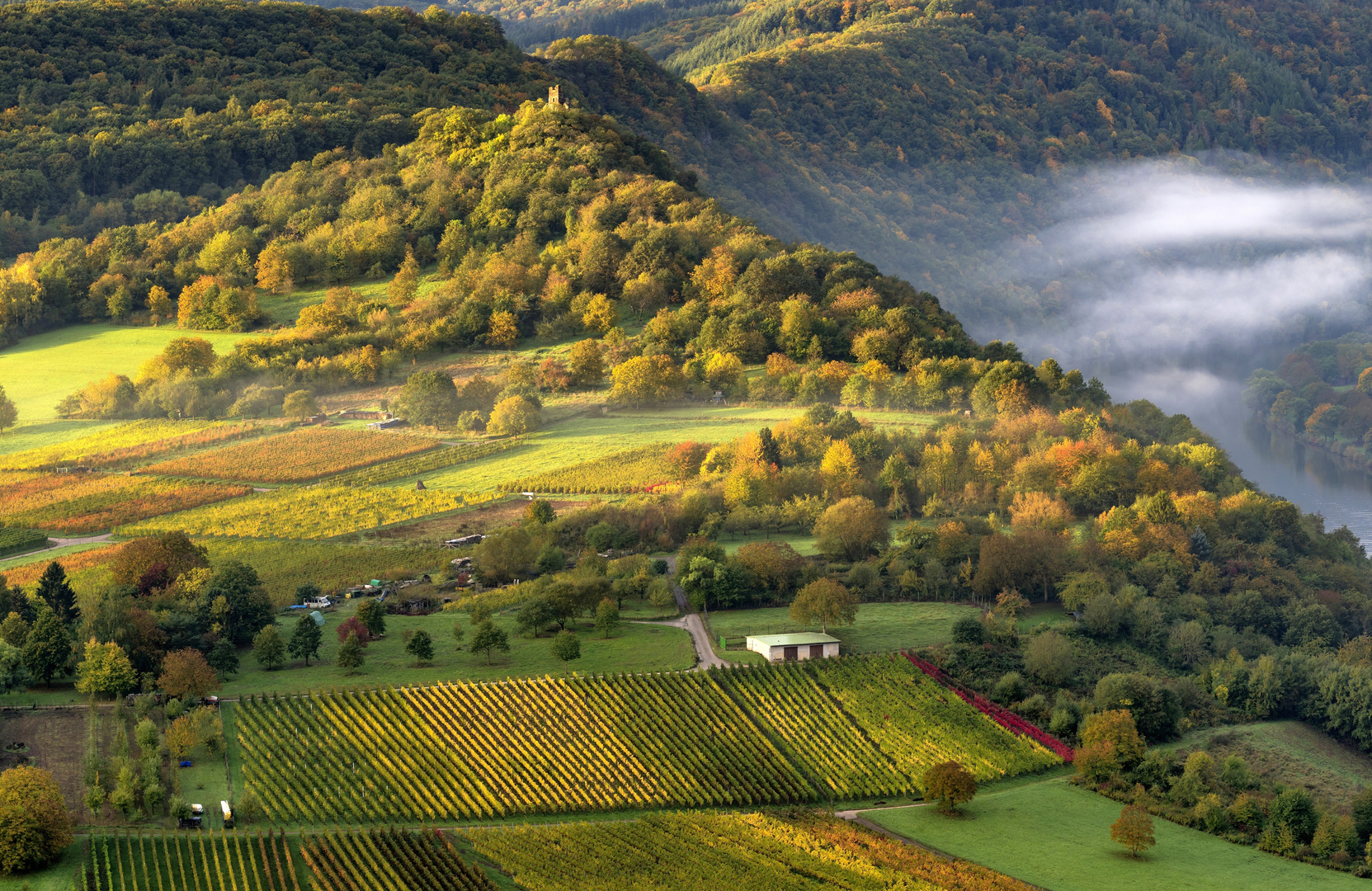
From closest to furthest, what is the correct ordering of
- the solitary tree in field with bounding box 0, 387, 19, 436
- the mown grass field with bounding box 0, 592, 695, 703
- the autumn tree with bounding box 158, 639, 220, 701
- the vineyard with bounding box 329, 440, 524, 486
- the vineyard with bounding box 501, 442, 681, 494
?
Result: the autumn tree with bounding box 158, 639, 220, 701
the mown grass field with bounding box 0, 592, 695, 703
the vineyard with bounding box 501, 442, 681, 494
the vineyard with bounding box 329, 440, 524, 486
the solitary tree in field with bounding box 0, 387, 19, 436

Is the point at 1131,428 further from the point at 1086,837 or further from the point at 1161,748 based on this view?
the point at 1086,837

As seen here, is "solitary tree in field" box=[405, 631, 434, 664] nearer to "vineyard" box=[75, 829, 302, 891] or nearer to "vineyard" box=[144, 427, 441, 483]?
"vineyard" box=[75, 829, 302, 891]

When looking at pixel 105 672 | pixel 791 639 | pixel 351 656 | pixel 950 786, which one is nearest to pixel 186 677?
pixel 105 672

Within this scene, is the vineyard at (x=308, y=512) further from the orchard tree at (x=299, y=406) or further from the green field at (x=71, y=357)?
the green field at (x=71, y=357)

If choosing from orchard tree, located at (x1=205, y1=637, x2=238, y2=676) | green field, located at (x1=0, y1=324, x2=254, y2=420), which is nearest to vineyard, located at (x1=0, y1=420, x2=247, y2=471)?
green field, located at (x1=0, y1=324, x2=254, y2=420)

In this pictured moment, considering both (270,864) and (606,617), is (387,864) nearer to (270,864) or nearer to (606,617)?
(270,864)

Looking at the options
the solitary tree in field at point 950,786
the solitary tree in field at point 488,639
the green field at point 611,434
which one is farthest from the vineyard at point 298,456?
the solitary tree in field at point 950,786

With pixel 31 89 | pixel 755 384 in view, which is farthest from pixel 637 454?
pixel 31 89
